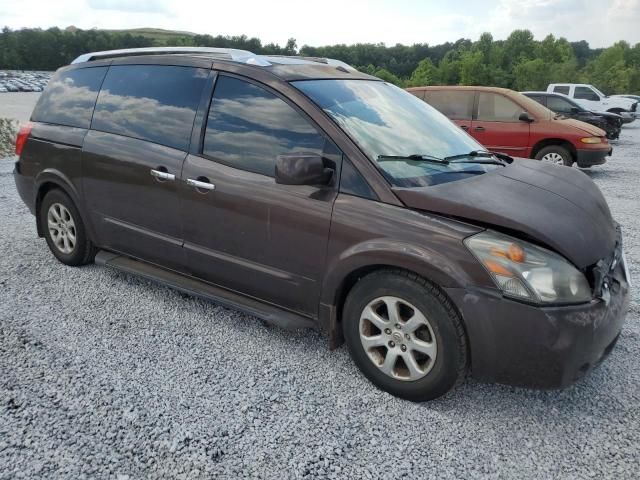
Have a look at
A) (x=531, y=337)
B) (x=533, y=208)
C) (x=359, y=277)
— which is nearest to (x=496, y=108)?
(x=533, y=208)

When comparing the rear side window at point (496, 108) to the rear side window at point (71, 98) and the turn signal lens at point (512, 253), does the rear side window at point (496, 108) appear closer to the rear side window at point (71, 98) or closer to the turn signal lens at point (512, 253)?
the rear side window at point (71, 98)

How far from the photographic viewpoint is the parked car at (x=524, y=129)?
10219 mm

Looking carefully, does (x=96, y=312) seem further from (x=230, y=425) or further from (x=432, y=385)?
(x=432, y=385)

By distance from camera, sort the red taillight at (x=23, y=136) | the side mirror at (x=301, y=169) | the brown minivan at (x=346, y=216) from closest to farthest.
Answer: the brown minivan at (x=346, y=216), the side mirror at (x=301, y=169), the red taillight at (x=23, y=136)

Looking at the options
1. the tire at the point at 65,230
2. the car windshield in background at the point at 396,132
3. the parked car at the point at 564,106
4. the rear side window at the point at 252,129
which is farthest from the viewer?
the parked car at the point at 564,106

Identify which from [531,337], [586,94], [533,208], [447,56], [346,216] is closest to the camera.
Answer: [531,337]

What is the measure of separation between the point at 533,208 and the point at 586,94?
24328mm

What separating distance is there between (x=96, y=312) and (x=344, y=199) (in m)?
2.14

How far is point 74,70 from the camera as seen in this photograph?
4.48 meters

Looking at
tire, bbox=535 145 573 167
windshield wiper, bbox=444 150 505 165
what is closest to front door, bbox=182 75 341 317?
windshield wiper, bbox=444 150 505 165

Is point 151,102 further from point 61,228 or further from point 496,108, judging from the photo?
point 496,108

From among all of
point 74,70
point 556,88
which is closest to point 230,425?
point 74,70

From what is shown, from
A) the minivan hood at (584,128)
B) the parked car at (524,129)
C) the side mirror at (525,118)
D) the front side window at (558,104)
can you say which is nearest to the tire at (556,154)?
the parked car at (524,129)

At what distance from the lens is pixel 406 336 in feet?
9.02
